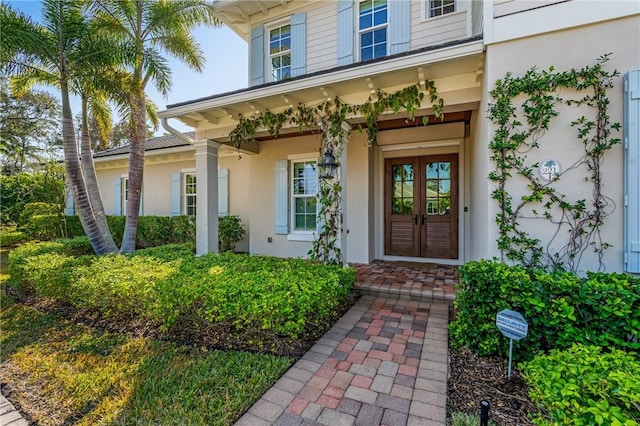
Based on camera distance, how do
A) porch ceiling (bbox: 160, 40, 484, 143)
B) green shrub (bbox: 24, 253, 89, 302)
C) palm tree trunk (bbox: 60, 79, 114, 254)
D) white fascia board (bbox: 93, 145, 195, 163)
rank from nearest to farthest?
porch ceiling (bbox: 160, 40, 484, 143) → green shrub (bbox: 24, 253, 89, 302) → palm tree trunk (bbox: 60, 79, 114, 254) → white fascia board (bbox: 93, 145, 195, 163)

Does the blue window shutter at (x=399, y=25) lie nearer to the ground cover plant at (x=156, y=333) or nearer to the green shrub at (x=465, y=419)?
the ground cover plant at (x=156, y=333)

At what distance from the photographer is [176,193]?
933cm

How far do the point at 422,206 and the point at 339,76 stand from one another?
3.64 meters

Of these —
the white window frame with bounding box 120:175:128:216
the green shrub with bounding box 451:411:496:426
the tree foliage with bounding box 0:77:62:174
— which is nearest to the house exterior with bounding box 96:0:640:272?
A: the green shrub with bounding box 451:411:496:426

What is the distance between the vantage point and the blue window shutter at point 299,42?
6648 millimetres

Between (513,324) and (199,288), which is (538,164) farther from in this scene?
(199,288)

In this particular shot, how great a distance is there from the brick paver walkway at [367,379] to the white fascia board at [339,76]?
335 cm

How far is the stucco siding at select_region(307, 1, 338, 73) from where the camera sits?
6422 millimetres

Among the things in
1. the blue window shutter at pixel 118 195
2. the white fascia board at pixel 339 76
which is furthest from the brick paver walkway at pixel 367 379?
the blue window shutter at pixel 118 195

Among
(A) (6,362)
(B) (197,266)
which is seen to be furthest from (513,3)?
(A) (6,362)

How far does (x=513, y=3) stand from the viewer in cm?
308

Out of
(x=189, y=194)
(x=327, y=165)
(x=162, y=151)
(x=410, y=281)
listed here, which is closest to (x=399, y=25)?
(x=327, y=165)

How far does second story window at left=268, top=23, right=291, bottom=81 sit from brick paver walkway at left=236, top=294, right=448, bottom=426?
6161 mm

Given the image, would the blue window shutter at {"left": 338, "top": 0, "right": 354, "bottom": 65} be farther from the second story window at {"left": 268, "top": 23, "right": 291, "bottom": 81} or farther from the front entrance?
the front entrance
